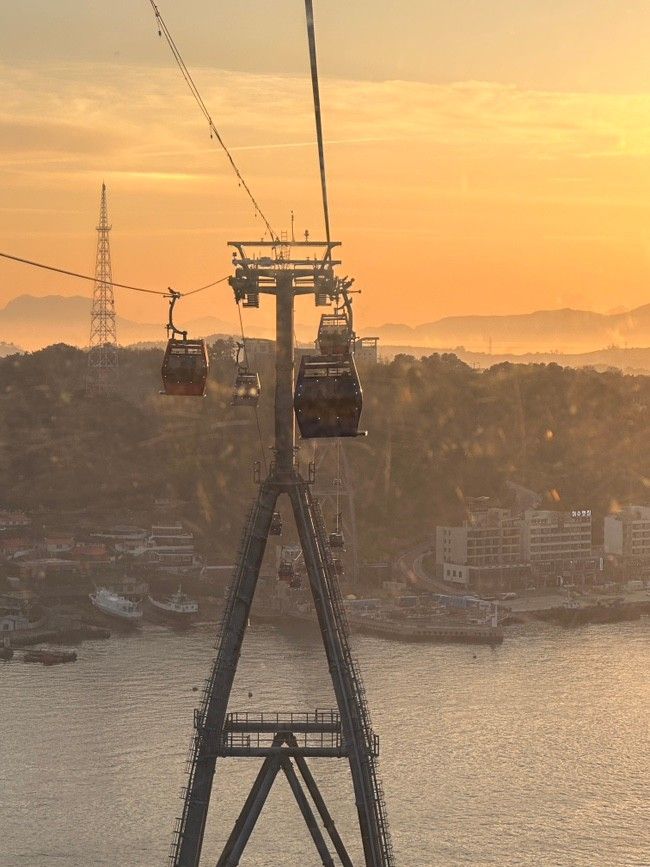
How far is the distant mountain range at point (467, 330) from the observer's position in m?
136

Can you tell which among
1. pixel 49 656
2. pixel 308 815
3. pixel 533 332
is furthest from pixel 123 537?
pixel 533 332

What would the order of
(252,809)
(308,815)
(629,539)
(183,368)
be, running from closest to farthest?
(183,368)
(252,809)
(308,815)
(629,539)

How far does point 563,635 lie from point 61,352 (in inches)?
947

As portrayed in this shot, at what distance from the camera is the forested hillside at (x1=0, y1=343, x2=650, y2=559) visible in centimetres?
3756

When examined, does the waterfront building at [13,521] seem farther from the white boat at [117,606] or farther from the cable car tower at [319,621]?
the cable car tower at [319,621]

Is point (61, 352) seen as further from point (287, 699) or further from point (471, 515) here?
point (287, 699)

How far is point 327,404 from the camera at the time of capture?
18.9ft

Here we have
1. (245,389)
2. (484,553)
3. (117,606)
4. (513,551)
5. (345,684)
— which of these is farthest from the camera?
(513,551)

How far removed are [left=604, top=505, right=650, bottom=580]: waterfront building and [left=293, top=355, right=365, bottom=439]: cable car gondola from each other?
26961 millimetres

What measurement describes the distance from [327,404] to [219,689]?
1.58 meters

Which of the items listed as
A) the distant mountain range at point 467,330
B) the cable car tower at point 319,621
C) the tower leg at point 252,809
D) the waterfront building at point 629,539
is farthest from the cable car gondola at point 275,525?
the distant mountain range at point 467,330

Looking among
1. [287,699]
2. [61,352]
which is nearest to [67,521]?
[61,352]

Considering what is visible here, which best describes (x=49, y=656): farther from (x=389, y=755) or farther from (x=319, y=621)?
(x=319, y=621)

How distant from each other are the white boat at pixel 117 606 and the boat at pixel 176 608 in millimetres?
333
